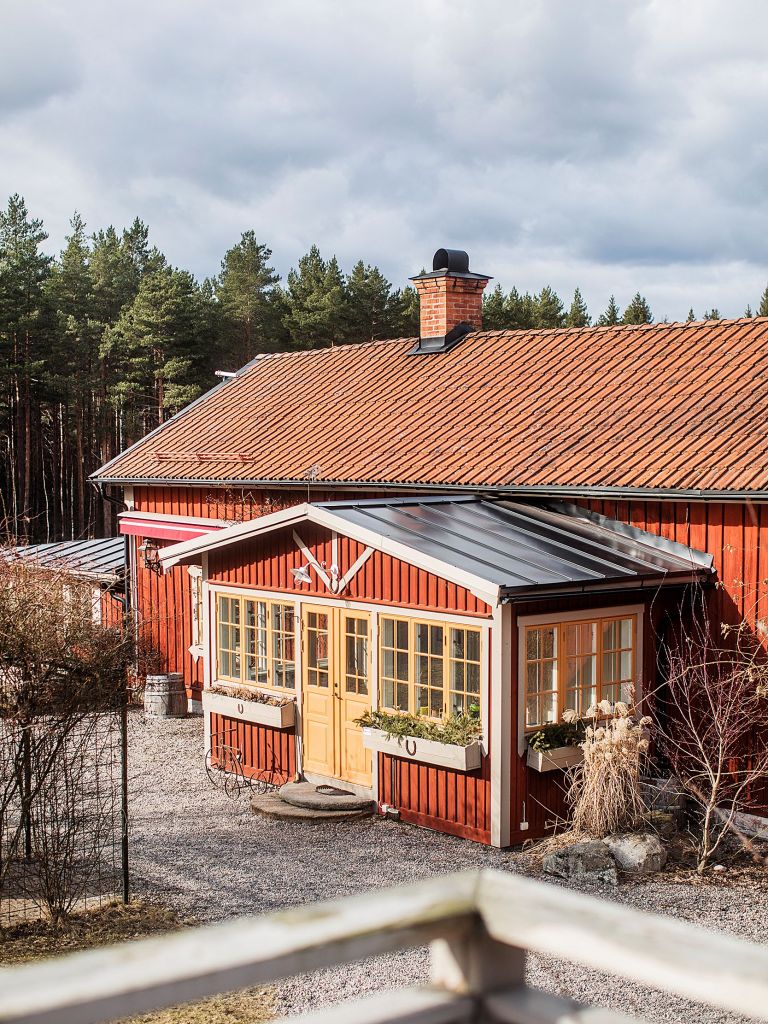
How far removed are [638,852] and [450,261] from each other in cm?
1147

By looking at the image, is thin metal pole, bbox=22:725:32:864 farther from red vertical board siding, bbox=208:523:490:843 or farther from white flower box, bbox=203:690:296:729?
white flower box, bbox=203:690:296:729

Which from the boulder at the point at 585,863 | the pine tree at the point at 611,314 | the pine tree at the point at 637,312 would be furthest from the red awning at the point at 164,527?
the pine tree at the point at 611,314

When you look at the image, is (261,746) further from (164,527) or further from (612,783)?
(164,527)

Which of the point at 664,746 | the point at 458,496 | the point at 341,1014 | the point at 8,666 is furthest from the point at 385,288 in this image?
the point at 341,1014

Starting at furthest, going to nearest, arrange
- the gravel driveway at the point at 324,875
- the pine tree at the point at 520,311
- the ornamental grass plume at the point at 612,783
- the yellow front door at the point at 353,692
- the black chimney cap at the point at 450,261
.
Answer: the pine tree at the point at 520,311
the black chimney cap at the point at 450,261
the yellow front door at the point at 353,692
the ornamental grass plume at the point at 612,783
the gravel driveway at the point at 324,875

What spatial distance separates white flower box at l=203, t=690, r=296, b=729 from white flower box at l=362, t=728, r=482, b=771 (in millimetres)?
1347

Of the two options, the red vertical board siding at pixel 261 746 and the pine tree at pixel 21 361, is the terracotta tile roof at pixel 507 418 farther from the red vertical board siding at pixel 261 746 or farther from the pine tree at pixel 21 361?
the pine tree at pixel 21 361

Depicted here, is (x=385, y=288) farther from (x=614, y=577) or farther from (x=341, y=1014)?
(x=341, y=1014)

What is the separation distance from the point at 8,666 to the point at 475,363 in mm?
10622

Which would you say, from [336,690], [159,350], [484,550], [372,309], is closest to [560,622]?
[484,550]

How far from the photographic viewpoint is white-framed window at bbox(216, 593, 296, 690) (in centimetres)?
1376

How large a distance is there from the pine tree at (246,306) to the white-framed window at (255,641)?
1250 inches

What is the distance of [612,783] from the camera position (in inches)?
413

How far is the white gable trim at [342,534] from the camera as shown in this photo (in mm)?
11000
